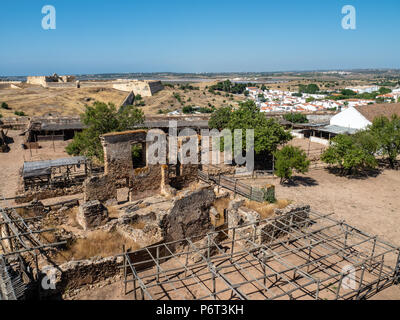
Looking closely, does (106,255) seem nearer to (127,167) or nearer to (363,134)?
(127,167)

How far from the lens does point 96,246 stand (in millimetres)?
10688

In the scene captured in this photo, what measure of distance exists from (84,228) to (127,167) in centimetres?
412

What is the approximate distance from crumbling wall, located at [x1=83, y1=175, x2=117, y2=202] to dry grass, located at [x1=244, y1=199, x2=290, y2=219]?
22.6ft

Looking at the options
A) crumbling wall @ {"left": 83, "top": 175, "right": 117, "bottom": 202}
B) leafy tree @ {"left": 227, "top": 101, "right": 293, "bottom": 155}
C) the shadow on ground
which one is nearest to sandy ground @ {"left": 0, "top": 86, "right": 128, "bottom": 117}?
leafy tree @ {"left": 227, "top": 101, "right": 293, "bottom": 155}

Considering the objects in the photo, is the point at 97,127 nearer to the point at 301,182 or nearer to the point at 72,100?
the point at 301,182

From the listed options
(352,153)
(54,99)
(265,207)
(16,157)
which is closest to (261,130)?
(352,153)

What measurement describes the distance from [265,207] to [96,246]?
314 inches

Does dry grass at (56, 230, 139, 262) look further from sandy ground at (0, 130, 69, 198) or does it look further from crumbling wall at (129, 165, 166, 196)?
sandy ground at (0, 130, 69, 198)

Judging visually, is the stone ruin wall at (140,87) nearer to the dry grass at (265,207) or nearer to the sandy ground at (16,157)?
the sandy ground at (16,157)

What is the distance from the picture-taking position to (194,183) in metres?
18.5

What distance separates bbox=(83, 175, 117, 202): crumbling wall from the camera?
49.3 ft

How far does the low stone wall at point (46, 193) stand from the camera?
16333 millimetres

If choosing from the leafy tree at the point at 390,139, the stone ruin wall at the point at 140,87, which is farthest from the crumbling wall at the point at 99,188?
the stone ruin wall at the point at 140,87
